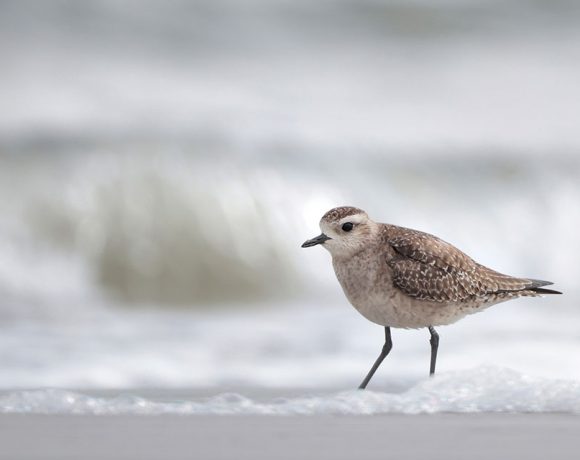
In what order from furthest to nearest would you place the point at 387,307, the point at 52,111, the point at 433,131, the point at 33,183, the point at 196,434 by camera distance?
the point at 433,131, the point at 52,111, the point at 33,183, the point at 387,307, the point at 196,434

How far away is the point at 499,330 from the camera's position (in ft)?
34.0

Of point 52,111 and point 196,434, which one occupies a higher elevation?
point 52,111

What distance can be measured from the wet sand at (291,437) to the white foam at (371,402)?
0.12 metres

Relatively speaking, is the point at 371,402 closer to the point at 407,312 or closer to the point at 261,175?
the point at 407,312

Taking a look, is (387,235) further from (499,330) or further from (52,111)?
(52,111)

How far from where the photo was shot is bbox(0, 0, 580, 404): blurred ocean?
31.4 feet

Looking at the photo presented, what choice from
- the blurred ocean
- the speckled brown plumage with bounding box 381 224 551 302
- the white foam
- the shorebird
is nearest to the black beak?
the shorebird

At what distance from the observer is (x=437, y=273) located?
7043 mm

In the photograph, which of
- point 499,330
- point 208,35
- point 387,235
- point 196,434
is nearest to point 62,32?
point 208,35

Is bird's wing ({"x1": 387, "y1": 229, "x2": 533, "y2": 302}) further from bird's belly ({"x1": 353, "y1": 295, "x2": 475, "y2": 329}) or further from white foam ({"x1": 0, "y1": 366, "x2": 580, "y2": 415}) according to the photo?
white foam ({"x1": 0, "y1": 366, "x2": 580, "y2": 415})

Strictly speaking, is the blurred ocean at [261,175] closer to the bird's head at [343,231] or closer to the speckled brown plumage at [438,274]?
the speckled brown plumage at [438,274]

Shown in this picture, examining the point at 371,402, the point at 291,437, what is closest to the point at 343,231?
the point at 371,402

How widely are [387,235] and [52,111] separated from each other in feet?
30.4

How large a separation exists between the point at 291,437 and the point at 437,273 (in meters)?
1.84
